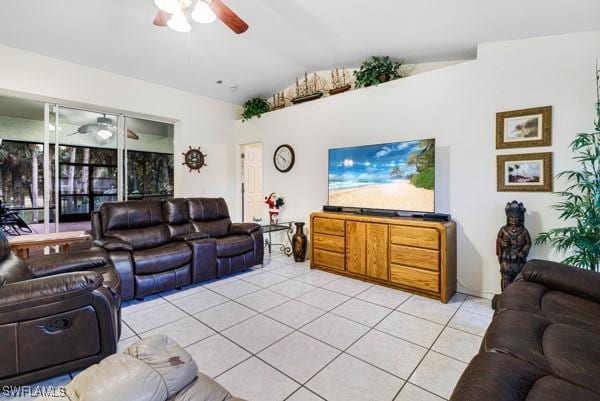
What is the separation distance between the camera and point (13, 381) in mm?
1547

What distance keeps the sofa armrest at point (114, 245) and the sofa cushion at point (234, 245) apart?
1.02m

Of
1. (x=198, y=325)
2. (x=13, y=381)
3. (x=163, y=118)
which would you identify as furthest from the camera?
(x=163, y=118)

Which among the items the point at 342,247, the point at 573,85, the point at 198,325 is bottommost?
the point at 198,325

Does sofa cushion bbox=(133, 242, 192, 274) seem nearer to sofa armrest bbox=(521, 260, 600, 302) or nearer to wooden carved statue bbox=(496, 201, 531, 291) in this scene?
sofa armrest bbox=(521, 260, 600, 302)

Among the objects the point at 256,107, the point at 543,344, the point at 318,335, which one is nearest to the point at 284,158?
the point at 256,107

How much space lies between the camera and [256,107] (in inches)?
211

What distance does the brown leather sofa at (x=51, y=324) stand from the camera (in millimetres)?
1521

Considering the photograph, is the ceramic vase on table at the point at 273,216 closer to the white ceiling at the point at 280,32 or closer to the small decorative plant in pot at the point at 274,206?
the small decorative plant in pot at the point at 274,206

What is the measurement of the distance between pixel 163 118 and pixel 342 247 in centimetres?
371

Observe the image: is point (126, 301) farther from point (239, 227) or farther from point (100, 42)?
point (100, 42)

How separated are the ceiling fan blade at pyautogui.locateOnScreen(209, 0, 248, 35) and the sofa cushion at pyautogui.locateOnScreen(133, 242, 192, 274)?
7.86ft

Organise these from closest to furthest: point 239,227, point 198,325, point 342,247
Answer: point 198,325, point 342,247, point 239,227

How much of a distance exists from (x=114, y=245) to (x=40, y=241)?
1.06 metres

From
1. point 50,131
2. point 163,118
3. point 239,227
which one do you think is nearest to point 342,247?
point 239,227
